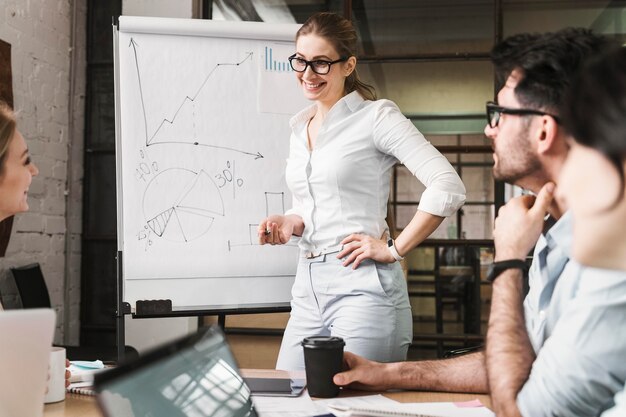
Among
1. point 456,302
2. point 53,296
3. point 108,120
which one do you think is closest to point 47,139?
point 108,120

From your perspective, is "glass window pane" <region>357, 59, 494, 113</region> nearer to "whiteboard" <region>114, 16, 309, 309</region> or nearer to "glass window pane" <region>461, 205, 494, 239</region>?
"glass window pane" <region>461, 205, 494, 239</region>

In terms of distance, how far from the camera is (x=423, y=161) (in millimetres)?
1822

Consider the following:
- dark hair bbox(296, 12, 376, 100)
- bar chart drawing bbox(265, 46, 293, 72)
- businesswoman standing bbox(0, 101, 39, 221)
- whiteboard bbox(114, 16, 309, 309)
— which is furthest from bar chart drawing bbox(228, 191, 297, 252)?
businesswoman standing bbox(0, 101, 39, 221)

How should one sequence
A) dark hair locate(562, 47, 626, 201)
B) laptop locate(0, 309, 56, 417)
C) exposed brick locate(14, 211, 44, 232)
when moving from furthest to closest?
1. exposed brick locate(14, 211, 44, 232)
2. laptop locate(0, 309, 56, 417)
3. dark hair locate(562, 47, 626, 201)

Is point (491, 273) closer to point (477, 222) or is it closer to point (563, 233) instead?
point (563, 233)

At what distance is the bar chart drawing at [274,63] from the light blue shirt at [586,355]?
1.75 m

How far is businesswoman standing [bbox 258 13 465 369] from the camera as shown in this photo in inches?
68.1

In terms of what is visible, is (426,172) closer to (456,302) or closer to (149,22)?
(149,22)

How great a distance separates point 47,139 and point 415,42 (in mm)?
1870

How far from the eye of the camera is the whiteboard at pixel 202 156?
2.41 meters

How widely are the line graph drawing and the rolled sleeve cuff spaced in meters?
0.86

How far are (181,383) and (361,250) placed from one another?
100cm

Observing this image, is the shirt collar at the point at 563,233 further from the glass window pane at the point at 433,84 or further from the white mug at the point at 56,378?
the glass window pane at the point at 433,84

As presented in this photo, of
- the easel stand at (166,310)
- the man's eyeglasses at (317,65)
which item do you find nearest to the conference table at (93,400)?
the man's eyeglasses at (317,65)
